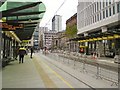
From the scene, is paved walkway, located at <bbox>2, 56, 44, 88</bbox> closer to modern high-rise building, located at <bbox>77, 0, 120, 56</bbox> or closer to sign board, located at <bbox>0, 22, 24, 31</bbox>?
sign board, located at <bbox>0, 22, 24, 31</bbox>

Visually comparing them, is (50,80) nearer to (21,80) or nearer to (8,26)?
(21,80)

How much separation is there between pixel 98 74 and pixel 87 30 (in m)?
55.2

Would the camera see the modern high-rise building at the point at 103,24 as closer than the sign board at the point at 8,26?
No

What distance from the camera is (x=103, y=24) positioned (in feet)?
174

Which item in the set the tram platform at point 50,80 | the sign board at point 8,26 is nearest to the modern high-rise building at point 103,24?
the sign board at point 8,26

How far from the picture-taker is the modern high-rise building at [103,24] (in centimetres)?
4388

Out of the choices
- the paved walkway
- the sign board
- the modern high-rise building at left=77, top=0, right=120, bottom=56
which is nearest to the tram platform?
the paved walkway

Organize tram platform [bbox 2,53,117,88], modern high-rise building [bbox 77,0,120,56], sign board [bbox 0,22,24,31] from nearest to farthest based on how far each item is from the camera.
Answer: tram platform [bbox 2,53,117,88], sign board [bbox 0,22,24,31], modern high-rise building [bbox 77,0,120,56]

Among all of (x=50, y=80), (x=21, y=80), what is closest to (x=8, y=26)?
(x=21, y=80)

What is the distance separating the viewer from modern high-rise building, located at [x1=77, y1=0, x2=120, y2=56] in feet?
144

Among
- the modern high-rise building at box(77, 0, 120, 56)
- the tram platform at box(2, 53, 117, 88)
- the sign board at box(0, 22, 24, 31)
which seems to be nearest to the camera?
the tram platform at box(2, 53, 117, 88)

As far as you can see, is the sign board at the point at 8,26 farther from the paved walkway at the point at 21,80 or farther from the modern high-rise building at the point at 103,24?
the modern high-rise building at the point at 103,24

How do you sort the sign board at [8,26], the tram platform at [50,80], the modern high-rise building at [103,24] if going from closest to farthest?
1. the tram platform at [50,80]
2. the sign board at [8,26]
3. the modern high-rise building at [103,24]

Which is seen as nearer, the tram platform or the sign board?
the tram platform
